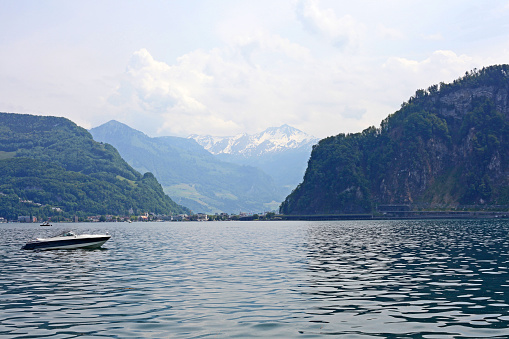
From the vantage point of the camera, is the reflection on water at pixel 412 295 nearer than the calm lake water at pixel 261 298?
No

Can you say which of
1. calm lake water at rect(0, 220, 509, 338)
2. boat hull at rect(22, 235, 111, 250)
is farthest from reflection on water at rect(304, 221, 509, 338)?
boat hull at rect(22, 235, 111, 250)

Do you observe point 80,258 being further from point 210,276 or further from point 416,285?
point 416,285

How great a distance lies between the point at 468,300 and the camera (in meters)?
33.9

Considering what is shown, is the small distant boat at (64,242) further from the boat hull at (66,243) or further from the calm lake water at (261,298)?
the calm lake water at (261,298)

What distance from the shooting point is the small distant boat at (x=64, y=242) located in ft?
266

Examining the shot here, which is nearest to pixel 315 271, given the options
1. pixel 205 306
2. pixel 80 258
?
pixel 205 306

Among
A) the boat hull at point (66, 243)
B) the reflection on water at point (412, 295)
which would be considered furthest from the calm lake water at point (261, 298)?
the boat hull at point (66, 243)

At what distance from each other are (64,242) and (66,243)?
0.43 m

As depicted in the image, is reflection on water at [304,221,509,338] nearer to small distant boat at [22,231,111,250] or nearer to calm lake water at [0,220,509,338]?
calm lake water at [0,220,509,338]

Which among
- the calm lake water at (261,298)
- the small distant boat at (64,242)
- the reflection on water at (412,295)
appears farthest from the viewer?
the small distant boat at (64,242)

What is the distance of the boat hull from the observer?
80938 millimetres

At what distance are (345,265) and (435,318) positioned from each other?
28.1 meters

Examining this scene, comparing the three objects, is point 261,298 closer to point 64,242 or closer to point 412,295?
point 412,295

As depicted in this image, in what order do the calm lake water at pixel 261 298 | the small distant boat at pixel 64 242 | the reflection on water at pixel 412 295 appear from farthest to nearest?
1. the small distant boat at pixel 64 242
2. the reflection on water at pixel 412 295
3. the calm lake water at pixel 261 298
